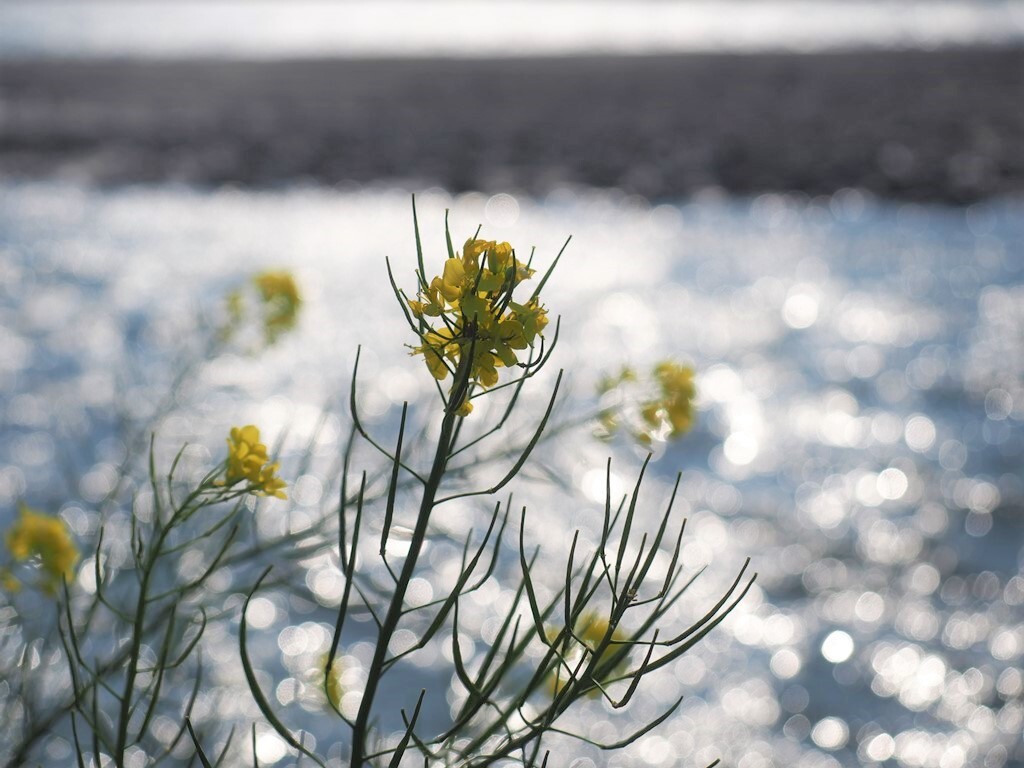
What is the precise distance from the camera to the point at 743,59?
12578 millimetres

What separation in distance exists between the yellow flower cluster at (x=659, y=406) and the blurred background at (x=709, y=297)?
1.39 m

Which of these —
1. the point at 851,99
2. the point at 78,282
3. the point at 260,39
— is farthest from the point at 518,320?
the point at 260,39

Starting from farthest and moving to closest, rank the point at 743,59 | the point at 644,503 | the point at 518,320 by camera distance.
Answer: the point at 743,59
the point at 644,503
the point at 518,320

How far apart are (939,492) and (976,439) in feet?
1.36

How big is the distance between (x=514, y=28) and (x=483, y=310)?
2169 cm

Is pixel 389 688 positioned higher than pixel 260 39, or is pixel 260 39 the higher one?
pixel 260 39

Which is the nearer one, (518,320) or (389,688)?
(518,320)

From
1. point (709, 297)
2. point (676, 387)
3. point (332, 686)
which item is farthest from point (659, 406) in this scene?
point (709, 297)

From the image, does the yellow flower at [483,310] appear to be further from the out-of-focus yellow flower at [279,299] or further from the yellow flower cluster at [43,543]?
the out-of-focus yellow flower at [279,299]

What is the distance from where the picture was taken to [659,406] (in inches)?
42.2

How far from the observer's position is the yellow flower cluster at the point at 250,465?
0.74m

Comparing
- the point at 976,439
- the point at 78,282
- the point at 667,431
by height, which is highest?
the point at 78,282

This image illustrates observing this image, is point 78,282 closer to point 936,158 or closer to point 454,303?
point 454,303

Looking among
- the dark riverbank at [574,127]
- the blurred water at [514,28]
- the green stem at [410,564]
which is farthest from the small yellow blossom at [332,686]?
the blurred water at [514,28]
